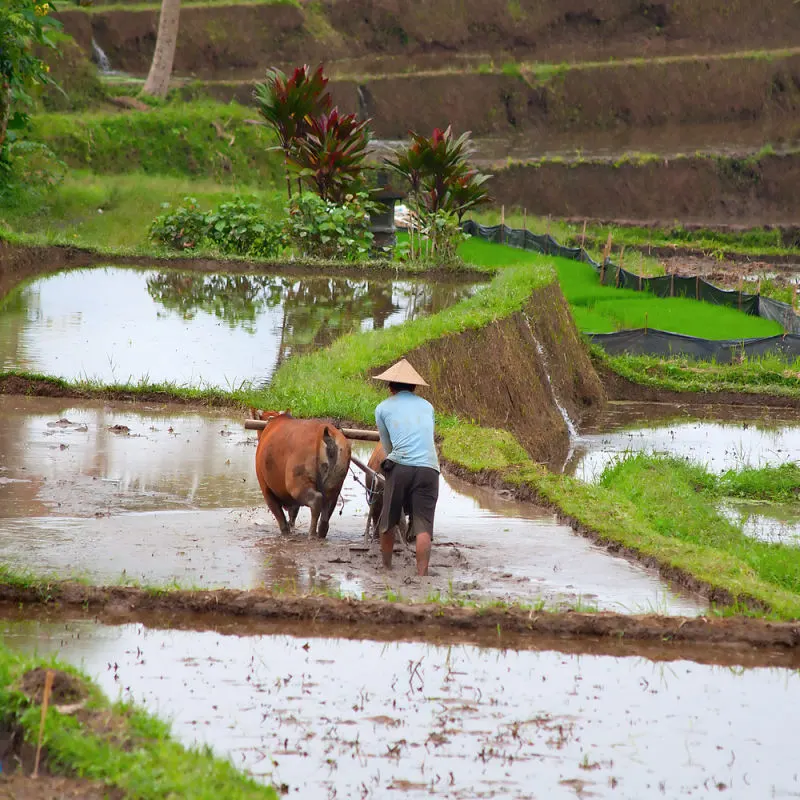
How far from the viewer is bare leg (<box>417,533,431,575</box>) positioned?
7337mm

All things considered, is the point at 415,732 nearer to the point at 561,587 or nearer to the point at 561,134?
the point at 561,587

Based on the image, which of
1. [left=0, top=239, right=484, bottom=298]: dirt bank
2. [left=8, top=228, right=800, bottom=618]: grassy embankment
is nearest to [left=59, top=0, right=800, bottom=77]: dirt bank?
[left=0, top=239, right=484, bottom=298]: dirt bank

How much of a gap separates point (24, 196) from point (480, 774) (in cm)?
2085

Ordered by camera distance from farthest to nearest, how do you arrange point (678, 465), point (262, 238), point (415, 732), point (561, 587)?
point (262, 238) → point (678, 465) → point (561, 587) → point (415, 732)

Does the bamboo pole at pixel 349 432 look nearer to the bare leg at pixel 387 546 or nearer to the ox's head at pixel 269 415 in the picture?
the ox's head at pixel 269 415

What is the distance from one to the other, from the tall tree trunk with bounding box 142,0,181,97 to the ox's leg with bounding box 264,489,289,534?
28.3m

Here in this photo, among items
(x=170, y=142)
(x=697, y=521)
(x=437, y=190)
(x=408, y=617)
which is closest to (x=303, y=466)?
(x=408, y=617)

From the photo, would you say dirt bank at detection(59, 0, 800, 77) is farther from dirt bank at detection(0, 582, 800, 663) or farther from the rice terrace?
dirt bank at detection(0, 582, 800, 663)

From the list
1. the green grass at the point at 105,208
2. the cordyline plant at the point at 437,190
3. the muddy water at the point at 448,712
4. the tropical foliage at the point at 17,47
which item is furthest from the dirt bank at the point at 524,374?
the green grass at the point at 105,208

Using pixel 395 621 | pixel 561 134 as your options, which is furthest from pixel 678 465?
pixel 561 134

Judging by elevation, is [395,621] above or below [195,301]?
below

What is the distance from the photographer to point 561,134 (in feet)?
145

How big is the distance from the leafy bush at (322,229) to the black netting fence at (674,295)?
519 cm

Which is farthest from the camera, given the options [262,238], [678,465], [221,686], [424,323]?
[262,238]
